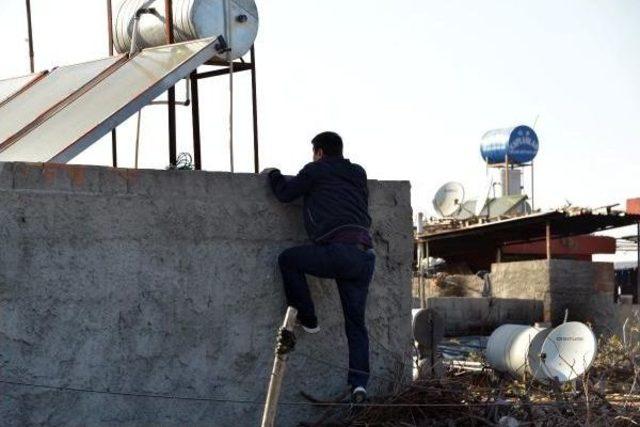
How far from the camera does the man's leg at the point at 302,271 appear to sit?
19.2 ft

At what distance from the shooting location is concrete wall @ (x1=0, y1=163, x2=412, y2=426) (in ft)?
17.5

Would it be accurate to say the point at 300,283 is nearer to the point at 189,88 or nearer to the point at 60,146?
the point at 60,146

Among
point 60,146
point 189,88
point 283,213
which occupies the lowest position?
point 283,213

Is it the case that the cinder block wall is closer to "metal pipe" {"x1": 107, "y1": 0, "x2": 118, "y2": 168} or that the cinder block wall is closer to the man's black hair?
"metal pipe" {"x1": 107, "y1": 0, "x2": 118, "y2": 168}

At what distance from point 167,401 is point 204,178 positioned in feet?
3.91

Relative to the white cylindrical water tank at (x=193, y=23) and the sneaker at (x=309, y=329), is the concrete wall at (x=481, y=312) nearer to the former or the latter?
the white cylindrical water tank at (x=193, y=23)

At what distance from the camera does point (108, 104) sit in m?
6.76

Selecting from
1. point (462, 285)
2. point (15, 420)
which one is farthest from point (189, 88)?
point (462, 285)

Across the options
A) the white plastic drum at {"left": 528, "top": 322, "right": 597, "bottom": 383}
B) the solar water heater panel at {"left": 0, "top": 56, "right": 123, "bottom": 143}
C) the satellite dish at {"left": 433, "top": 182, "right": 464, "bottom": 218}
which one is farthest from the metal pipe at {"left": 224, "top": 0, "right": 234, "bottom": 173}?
the satellite dish at {"left": 433, "top": 182, "right": 464, "bottom": 218}

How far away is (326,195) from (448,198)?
29.3 meters

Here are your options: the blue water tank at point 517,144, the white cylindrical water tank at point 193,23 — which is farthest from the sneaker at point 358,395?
the blue water tank at point 517,144

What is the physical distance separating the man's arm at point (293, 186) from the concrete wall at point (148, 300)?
135mm

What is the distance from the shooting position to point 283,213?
616 cm

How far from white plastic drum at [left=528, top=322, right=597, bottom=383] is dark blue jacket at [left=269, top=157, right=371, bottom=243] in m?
3.18
